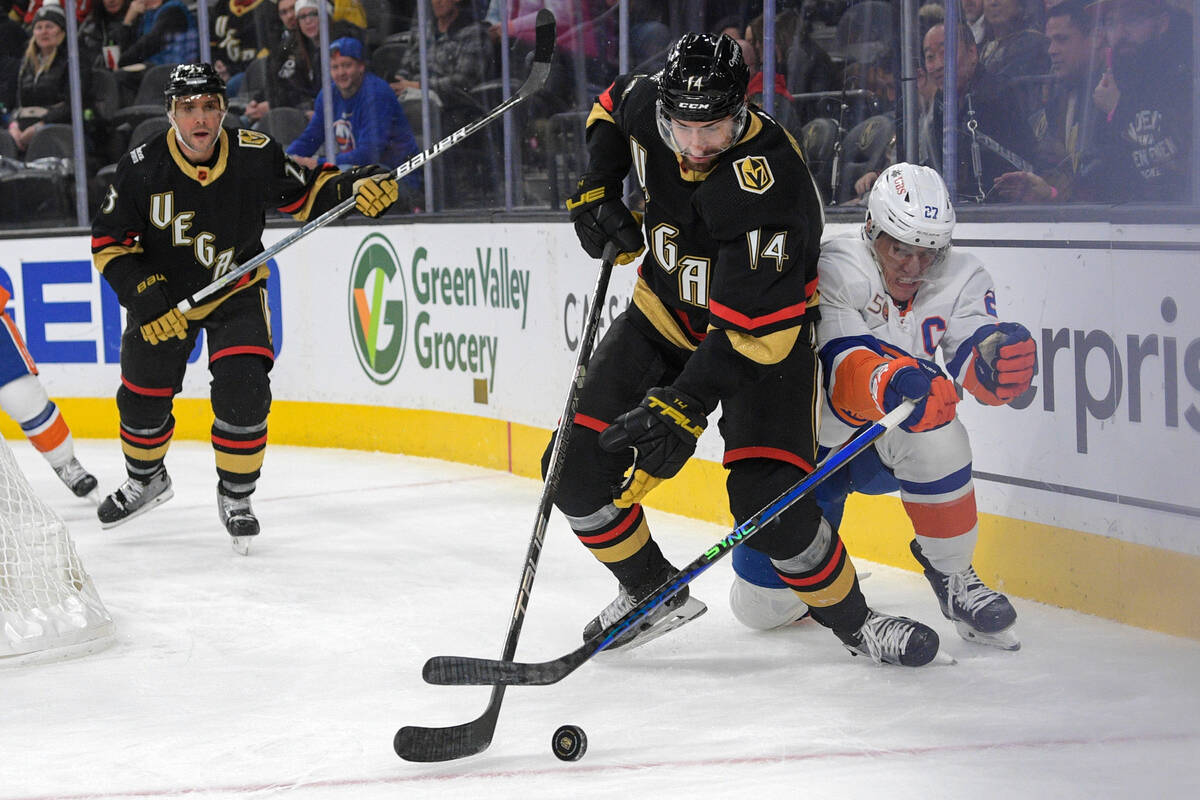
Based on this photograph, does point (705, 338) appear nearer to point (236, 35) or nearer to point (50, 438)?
point (50, 438)

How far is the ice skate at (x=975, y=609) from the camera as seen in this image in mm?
2662

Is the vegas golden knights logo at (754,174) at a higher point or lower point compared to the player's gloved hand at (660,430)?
higher

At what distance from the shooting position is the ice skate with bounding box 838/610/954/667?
2547 mm

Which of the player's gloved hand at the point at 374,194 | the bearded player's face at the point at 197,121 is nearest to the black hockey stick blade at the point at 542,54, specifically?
the player's gloved hand at the point at 374,194

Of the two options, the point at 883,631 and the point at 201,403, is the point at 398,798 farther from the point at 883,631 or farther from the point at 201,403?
the point at 201,403

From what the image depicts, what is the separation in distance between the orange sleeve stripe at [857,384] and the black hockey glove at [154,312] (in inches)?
72.6

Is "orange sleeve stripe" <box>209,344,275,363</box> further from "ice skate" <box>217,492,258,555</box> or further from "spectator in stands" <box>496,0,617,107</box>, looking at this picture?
"spectator in stands" <box>496,0,617,107</box>

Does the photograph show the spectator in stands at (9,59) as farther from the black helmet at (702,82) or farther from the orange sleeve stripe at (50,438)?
the black helmet at (702,82)

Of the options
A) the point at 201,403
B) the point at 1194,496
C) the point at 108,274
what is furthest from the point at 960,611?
the point at 201,403

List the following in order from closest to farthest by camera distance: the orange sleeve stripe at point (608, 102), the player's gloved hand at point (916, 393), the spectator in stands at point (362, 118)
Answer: the player's gloved hand at point (916, 393)
the orange sleeve stripe at point (608, 102)
the spectator in stands at point (362, 118)

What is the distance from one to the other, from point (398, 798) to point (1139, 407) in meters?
1.65

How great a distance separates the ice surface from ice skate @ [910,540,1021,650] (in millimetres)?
48

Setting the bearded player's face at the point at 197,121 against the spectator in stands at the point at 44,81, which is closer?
the bearded player's face at the point at 197,121

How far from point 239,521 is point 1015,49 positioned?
2264 mm
